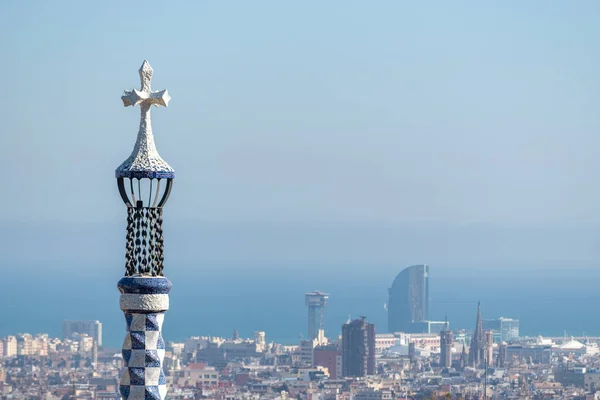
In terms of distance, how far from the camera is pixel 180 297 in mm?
137250

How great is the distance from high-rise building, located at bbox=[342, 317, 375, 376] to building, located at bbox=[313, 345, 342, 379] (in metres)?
0.25

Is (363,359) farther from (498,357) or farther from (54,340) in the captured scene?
(54,340)

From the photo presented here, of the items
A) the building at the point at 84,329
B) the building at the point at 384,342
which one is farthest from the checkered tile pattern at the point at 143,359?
the building at the point at 384,342

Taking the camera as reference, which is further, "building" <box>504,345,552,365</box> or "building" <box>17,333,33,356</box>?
"building" <box>504,345,552,365</box>

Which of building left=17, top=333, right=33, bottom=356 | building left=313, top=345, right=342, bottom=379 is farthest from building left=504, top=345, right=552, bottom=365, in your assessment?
building left=17, top=333, right=33, bottom=356

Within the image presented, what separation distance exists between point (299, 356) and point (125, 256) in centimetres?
7681

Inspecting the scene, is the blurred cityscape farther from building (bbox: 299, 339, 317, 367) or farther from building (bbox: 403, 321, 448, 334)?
building (bbox: 403, 321, 448, 334)

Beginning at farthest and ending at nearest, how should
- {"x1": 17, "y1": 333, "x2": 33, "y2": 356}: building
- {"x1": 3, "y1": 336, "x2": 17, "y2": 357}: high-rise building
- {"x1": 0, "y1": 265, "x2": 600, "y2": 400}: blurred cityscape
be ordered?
{"x1": 17, "y1": 333, "x2": 33, "y2": 356}: building → {"x1": 3, "y1": 336, "x2": 17, "y2": 357}: high-rise building → {"x1": 0, "y1": 265, "x2": 600, "y2": 400}: blurred cityscape

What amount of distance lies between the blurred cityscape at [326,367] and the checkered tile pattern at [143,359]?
4883cm

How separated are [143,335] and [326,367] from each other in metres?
73.2

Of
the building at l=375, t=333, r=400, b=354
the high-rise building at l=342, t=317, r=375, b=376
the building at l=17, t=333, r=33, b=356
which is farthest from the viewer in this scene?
the building at l=375, t=333, r=400, b=354

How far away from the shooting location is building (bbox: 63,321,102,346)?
84.1m

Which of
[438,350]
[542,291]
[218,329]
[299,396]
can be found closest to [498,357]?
[438,350]

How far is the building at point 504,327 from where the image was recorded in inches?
3905
